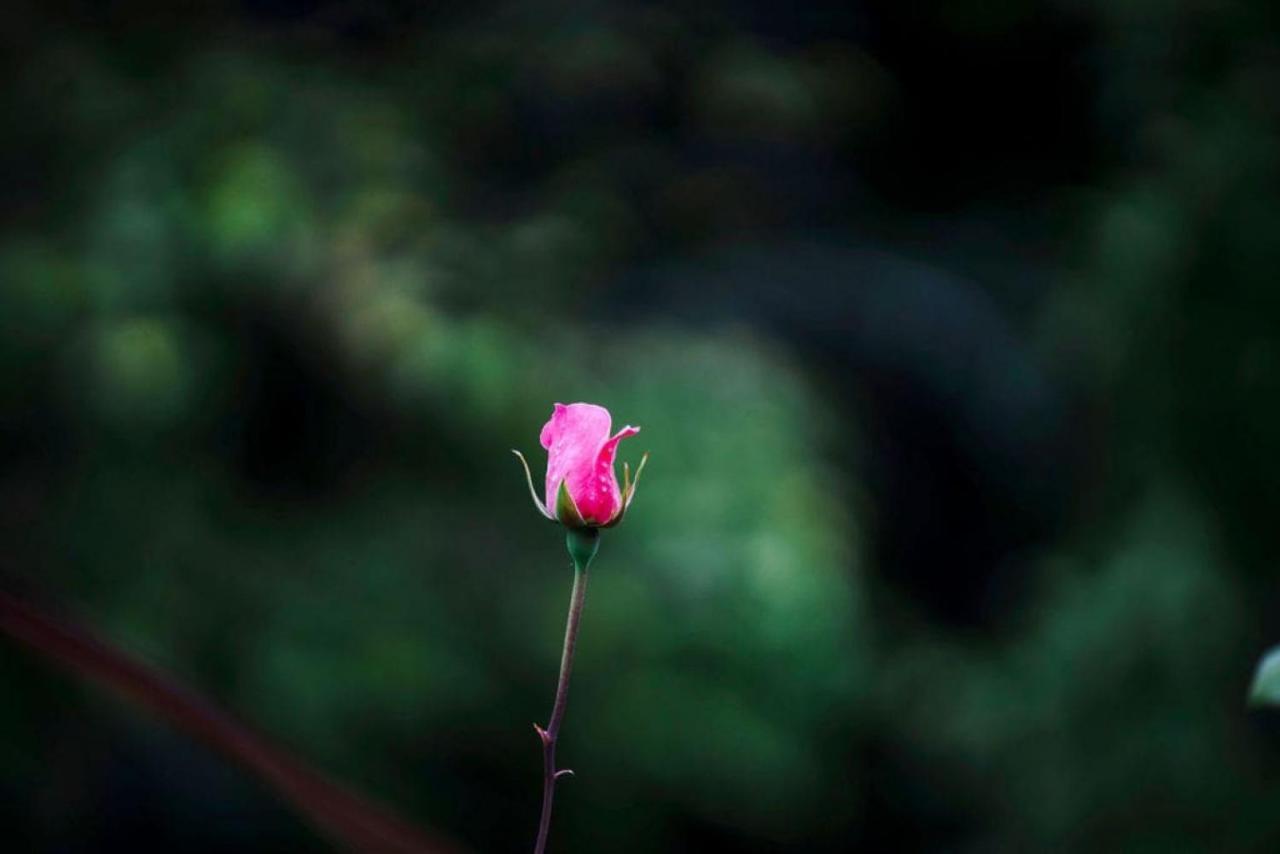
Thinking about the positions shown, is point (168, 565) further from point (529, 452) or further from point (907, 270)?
point (907, 270)

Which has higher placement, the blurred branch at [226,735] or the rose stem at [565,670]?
the rose stem at [565,670]

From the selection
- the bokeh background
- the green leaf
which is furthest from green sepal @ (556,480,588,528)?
the bokeh background

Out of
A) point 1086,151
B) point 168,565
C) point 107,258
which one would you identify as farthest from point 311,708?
point 1086,151

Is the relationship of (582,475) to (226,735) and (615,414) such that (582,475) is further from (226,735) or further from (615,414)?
(615,414)

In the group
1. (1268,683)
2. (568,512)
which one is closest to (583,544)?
(568,512)

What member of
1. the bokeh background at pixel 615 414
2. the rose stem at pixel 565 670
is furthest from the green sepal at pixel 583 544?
the bokeh background at pixel 615 414

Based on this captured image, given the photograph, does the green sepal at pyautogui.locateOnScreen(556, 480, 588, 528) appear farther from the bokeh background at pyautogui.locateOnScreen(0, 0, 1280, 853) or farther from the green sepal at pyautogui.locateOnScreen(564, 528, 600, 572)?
the bokeh background at pyautogui.locateOnScreen(0, 0, 1280, 853)

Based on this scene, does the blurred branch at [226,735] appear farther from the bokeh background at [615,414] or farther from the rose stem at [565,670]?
the bokeh background at [615,414]

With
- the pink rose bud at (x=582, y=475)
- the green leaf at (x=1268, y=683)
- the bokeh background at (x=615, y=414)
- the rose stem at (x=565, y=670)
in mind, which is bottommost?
the rose stem at (x=565, y=670)
